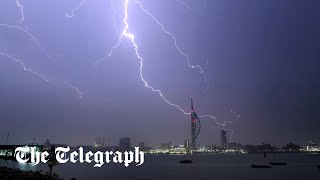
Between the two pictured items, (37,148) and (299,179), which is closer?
(299,179)

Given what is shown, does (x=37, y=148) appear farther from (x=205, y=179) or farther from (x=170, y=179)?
(x=205, y=179)

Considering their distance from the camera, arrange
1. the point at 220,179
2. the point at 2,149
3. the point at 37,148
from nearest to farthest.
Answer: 1. the point at 220,179
2. the point at 37,148
3. the point at 2,149

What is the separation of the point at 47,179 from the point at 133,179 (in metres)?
36.4

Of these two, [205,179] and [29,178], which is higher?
[29,178]

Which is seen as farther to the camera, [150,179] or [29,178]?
[150,179]

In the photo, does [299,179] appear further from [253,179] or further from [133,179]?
[133,179]

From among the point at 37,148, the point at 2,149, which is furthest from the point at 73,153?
the point at 2,149

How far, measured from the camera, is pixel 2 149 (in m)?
112

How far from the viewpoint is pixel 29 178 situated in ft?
141

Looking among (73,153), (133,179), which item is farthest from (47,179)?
(133,179)

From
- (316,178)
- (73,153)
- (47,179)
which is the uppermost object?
(73,153)

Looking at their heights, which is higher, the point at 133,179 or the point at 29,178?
the point at 29,178

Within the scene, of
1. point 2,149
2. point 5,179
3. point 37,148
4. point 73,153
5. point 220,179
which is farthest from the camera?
point 2,149

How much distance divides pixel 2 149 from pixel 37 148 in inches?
758
